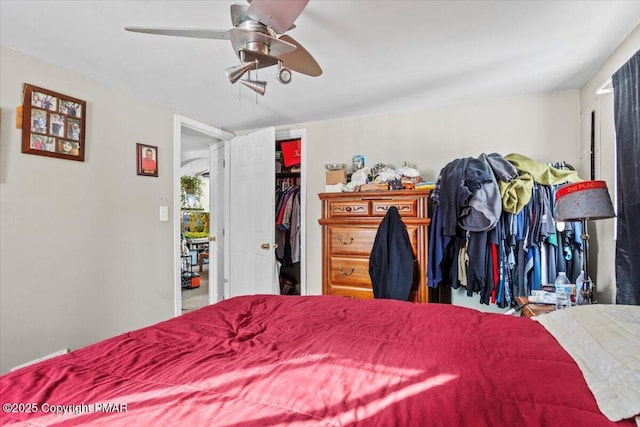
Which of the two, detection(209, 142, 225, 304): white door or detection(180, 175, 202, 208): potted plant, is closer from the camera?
detection(209, 142, 225, 304): white door

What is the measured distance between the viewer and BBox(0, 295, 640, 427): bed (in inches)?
28.0

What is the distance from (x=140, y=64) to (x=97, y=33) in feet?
1.25

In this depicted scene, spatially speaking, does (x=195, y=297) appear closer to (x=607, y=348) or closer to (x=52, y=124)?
(x=52, y=124)

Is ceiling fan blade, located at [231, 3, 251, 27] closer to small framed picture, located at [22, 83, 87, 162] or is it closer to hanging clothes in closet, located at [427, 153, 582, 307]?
small framed picture, located at [22, 83, 87, 162]

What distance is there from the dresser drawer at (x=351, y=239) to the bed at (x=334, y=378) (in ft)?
4.89

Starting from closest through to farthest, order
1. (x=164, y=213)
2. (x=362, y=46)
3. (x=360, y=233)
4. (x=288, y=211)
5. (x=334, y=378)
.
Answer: (x=334, y=378)
(x=362, y=46)
(x=360, y=233)
(x=164, y=213)
(x=288, y=211)

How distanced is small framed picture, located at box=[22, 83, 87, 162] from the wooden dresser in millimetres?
1904

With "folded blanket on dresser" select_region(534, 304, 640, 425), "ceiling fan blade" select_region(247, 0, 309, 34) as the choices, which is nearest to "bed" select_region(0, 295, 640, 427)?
"folded blanket on dresser" select_region(534, 304, 640, 425)

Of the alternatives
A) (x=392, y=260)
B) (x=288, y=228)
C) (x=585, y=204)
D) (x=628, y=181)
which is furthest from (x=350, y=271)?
(x=628, y=181)

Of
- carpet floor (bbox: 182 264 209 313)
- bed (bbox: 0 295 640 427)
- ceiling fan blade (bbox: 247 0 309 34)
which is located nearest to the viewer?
bed (bbox: 0 295 640 427)

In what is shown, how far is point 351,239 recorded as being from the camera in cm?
286

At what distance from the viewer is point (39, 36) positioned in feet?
6.17

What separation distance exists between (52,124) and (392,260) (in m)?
2.57

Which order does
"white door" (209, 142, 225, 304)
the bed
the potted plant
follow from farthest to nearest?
the potted plant, "white door" (209, 142, 225, 304), the bed
